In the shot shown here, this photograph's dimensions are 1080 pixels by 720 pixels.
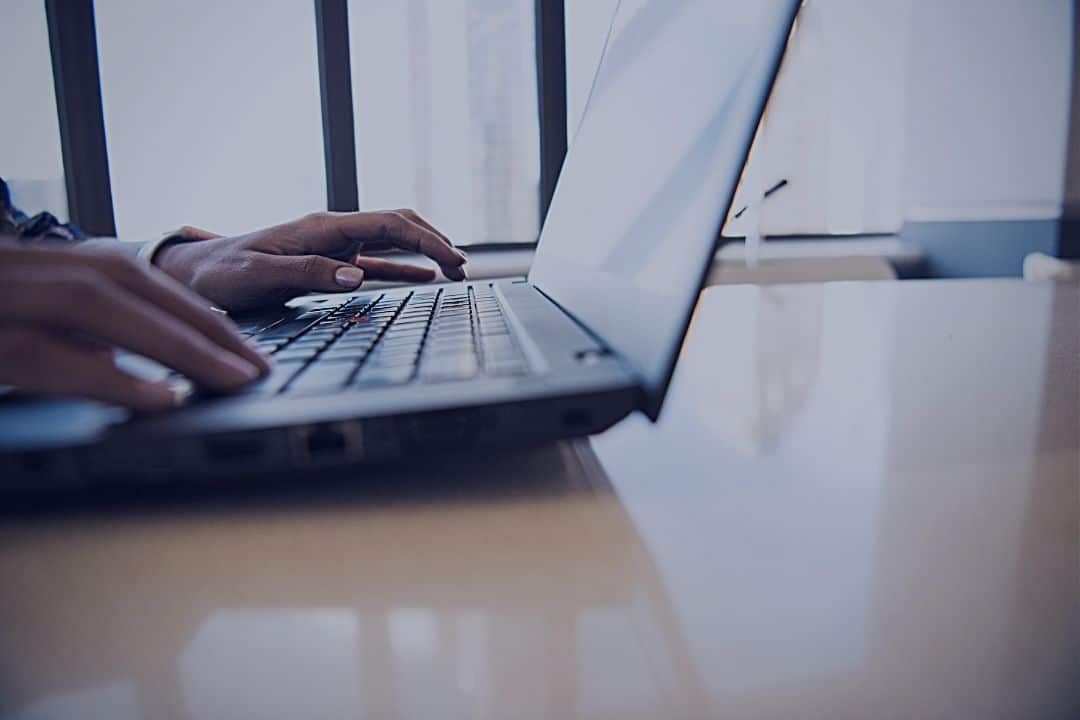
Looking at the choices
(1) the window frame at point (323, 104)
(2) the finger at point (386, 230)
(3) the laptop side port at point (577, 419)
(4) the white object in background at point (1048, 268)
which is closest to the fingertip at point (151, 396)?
(3) the laptop side port at point (577, 419)

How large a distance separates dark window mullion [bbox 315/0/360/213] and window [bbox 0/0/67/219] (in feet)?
2.21

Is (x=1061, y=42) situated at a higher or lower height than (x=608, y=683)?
higher

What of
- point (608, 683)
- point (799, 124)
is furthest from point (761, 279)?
point (608, 683)

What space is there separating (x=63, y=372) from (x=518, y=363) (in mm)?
151

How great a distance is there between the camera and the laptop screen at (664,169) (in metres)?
0.23

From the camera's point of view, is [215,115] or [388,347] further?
[215,115]

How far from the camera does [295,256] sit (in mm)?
598

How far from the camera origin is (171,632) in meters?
0.15

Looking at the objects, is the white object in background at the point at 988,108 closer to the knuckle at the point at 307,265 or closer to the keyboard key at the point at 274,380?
the knuckle at the point at 307,265

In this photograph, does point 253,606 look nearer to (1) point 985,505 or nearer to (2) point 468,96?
(1) point 985,505

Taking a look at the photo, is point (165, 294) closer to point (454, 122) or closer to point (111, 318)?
point (111, 318)

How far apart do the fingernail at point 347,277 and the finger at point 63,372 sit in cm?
35

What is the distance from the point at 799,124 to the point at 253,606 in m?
2.18

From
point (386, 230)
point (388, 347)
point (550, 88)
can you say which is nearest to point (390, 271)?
point (386, 230)
